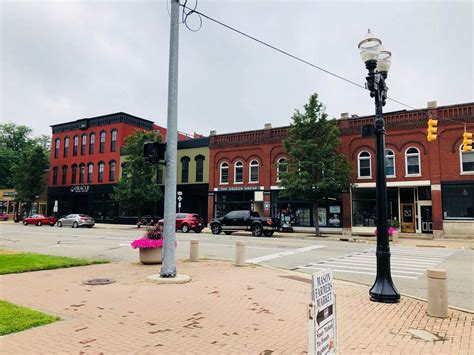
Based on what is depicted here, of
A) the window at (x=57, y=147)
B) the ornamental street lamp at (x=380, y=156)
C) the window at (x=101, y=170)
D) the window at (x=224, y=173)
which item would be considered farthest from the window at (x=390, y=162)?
the window at (x=57, y=147)

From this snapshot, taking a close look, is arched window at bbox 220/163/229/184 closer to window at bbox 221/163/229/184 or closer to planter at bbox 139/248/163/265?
window at bbox 221/163/229/184

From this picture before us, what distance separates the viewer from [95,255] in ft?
49.6

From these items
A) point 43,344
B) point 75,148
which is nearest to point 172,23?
point 43,344

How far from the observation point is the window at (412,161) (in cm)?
2730

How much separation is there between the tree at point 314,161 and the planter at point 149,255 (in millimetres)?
16098

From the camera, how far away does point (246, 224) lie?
27.1m

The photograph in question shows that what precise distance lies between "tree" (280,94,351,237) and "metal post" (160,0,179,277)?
58.3 ft

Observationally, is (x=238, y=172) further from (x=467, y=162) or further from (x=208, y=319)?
(x=208, y=319)

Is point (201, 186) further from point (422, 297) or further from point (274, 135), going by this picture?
point (422, 297)

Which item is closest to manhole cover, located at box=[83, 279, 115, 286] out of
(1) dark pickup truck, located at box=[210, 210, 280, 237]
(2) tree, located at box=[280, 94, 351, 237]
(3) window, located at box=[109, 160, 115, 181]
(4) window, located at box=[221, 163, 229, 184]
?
(1) dark pickup truck, located at box=[210, 210, 280, 237]

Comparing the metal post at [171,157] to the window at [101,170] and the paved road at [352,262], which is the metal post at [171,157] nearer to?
the paved road at [352,262]

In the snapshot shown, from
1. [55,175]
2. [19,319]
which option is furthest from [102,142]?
[19,319]

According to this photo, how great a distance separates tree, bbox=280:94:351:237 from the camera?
2648 centimetres

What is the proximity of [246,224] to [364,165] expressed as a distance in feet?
34.6
